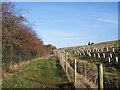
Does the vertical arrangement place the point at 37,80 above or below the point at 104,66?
below

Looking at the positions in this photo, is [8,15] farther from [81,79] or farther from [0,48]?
[81,79]

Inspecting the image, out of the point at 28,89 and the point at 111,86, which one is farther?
the point at 28,89

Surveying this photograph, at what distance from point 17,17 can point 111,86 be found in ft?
44.5

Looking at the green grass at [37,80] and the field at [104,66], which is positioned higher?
the field at [104,66]

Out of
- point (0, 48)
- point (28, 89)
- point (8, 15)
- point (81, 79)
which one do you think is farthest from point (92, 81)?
point (8, 15)

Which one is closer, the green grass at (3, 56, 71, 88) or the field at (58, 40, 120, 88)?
the field at (58, 40, 120, 88)

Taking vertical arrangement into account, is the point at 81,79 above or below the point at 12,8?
below

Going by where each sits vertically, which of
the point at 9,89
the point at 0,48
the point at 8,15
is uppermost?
the point at 8,15

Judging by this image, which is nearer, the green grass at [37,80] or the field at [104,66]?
the field at [104,66]

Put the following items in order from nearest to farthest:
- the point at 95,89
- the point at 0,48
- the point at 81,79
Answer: the point at 95,89 → the point at 81,79 → the point at 0,48

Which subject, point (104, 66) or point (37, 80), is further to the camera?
point (104, 66)

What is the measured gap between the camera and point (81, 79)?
14.6 m

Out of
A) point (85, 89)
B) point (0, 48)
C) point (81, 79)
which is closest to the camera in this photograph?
point (85, 89)

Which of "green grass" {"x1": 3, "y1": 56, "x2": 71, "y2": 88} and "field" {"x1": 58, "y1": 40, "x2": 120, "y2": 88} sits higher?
"field" {"x1": 58, "y1": 40, "x2": 120, "y2": 88}
